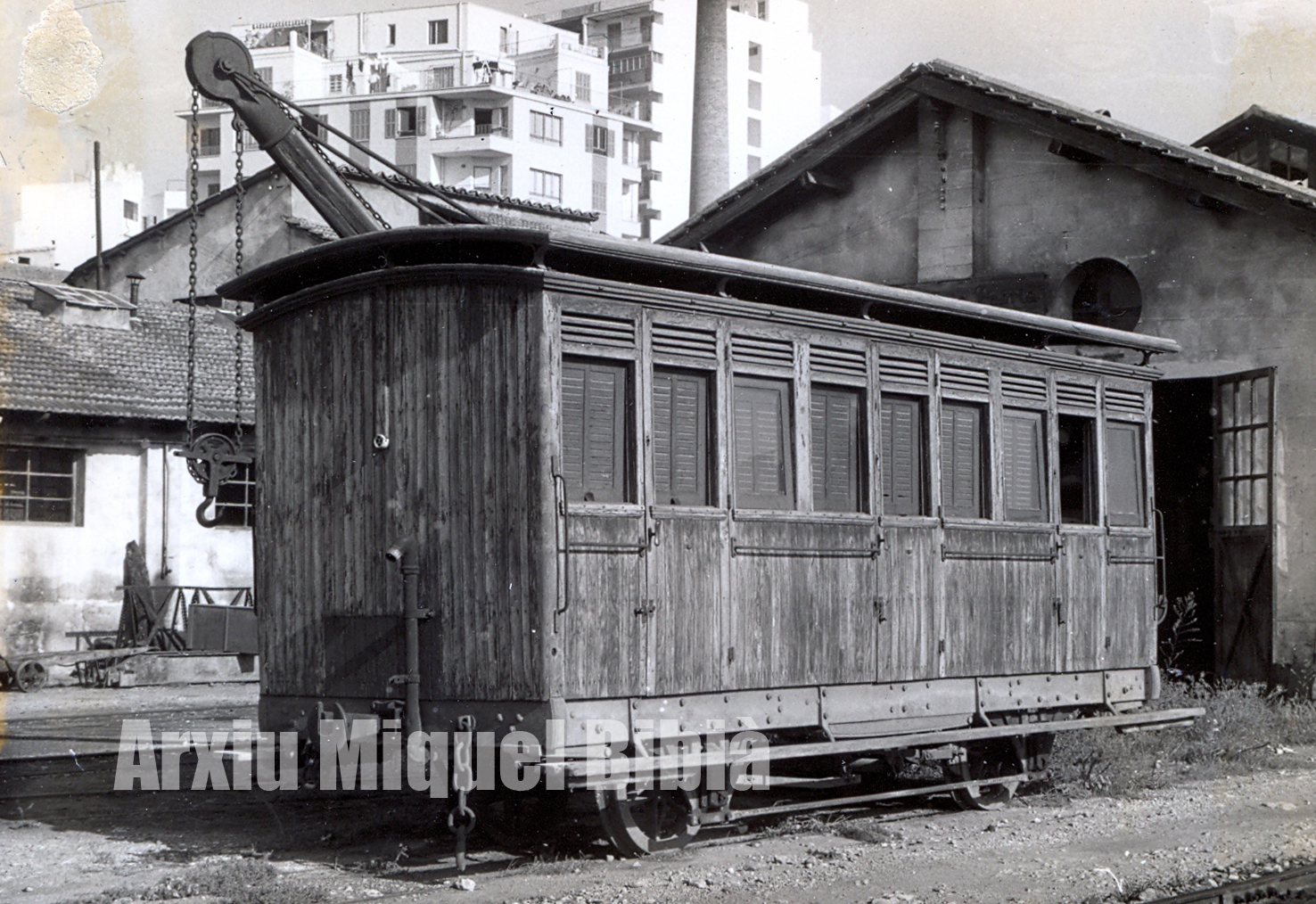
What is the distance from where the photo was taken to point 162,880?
7504 mm

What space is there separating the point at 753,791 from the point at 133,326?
53.7ft

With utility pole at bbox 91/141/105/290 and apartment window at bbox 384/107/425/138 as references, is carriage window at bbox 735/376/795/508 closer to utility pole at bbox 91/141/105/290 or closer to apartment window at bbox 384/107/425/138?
utility pole at bbox 91/141/105/290

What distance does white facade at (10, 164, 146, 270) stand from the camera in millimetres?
40438

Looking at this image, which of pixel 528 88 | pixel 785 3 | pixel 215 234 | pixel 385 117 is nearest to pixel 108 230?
pixel 385 117

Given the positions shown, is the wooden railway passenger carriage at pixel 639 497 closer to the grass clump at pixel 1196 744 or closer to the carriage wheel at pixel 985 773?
the carriage wheel at pixel 985 773

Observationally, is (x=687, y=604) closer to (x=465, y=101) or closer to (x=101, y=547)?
(x=101, y=547)

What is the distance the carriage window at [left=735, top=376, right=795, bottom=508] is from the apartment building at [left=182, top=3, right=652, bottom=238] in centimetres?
4820

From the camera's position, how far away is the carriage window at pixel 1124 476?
1191 cm

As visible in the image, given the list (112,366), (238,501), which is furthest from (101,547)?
(112,366)

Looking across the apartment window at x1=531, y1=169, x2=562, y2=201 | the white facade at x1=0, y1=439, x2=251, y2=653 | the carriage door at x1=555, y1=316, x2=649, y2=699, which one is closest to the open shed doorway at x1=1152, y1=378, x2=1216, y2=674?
the carriage door at x1=555, y1=316, x2=649, y2=699

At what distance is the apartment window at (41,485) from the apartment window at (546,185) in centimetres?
3982

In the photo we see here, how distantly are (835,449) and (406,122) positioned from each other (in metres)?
52.6

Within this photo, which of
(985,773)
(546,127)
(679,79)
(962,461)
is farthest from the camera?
(679,79)

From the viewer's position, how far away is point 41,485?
1997cm
